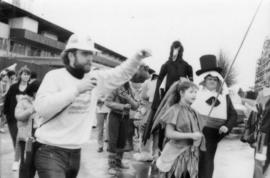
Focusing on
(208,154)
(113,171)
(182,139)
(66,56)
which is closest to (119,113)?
(113,171)

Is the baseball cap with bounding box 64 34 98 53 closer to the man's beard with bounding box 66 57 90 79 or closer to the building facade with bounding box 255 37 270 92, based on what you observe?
A: the man's beard with bounding box 66 57 90 79

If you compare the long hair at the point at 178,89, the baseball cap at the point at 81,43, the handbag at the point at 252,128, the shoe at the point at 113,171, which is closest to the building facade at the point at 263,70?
the handbag at the point at 252,128

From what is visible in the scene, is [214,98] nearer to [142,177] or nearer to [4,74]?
[142,177]

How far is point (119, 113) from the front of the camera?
7832 millimetres

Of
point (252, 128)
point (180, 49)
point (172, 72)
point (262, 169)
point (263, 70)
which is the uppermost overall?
point (180, 49)

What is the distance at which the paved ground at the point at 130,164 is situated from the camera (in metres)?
7.41

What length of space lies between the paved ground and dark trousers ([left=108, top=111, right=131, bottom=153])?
401 mm

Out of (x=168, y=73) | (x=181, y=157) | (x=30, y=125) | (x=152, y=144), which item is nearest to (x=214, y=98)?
(x=181, y=157)

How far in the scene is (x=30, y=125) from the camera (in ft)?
22.4

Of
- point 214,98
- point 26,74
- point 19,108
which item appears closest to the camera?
point 214,98

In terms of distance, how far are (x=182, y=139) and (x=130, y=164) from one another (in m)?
3.63

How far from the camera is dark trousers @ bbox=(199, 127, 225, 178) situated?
5.96 metres

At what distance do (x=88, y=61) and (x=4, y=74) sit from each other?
7.22 metres

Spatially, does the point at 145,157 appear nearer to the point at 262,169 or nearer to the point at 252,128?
the point at 252,128
